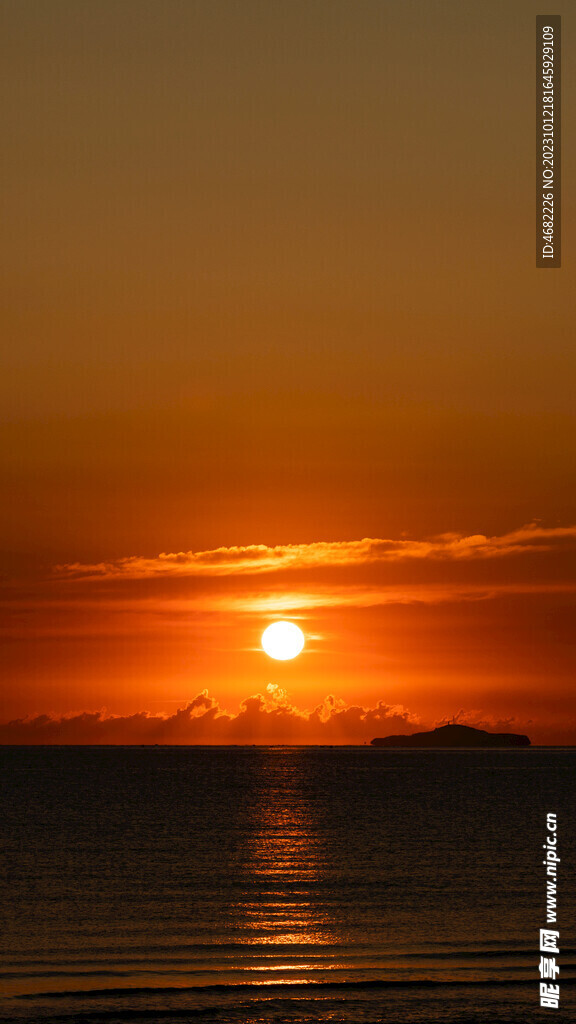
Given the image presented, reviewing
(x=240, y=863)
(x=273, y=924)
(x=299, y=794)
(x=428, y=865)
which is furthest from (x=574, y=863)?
(x=299, y=794)

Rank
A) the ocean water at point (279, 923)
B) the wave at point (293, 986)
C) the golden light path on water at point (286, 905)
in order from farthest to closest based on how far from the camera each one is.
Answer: the golden light path on water at point (286, 905) → the wave at point (293, 986) → the ocean water at point (279, 923)

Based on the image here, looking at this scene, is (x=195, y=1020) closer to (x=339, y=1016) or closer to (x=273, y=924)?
(x=339, y=1016)

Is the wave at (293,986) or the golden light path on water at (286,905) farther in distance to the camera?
the golden light path on water at (286,905)

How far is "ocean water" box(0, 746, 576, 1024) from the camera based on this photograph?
32.8 meters

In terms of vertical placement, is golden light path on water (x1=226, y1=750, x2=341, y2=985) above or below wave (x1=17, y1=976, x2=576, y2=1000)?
above

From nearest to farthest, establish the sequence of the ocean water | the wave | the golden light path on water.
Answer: the ocean water < the wave < the golden light path on water

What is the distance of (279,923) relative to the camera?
162ft

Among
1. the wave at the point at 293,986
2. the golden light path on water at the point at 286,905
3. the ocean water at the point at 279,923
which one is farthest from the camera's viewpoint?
the golden light path on water at the point at 286,905

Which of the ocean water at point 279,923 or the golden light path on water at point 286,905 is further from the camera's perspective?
the golden light path on water at point 286,905

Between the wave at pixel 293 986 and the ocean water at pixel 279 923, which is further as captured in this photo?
the wave at pixel 293 986

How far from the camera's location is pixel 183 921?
49.7 metres

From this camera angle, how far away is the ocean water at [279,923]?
108 feet

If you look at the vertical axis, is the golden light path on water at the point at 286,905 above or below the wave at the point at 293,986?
above

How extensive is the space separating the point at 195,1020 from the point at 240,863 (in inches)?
1764
